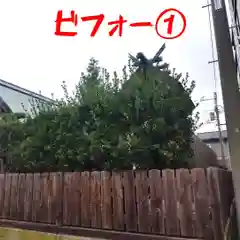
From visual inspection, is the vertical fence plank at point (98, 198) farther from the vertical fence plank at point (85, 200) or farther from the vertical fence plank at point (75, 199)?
the vertical fence plank at point (75, 199)

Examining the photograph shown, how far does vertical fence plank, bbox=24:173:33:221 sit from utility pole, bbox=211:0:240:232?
348 cm

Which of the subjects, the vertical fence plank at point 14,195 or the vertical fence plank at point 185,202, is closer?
the vertical fence plank at point 185,202

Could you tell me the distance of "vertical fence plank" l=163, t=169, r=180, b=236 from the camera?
3412mm

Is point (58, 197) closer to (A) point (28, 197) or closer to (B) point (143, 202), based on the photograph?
(A) point (28, 197)

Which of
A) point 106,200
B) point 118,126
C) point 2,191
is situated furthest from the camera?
point 2,191

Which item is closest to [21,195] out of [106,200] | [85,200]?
[85,200]

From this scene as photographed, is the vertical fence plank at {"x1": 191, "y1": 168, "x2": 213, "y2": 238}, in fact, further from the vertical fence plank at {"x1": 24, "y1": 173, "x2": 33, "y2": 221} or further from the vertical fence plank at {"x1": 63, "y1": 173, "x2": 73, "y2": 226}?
the vertical fence plank at {"x1": 24, "y1": 173, "x2": 33, "y2": 221}

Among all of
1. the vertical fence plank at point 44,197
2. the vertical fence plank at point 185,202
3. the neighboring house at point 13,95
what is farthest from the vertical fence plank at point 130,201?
the neighboring house at point 13,95

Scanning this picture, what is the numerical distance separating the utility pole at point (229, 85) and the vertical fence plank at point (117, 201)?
1576 millimetres

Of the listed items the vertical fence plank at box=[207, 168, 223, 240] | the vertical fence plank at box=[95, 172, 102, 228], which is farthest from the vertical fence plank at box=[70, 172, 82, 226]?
the vertical fence plank at box=[207, 168, 223, 240]

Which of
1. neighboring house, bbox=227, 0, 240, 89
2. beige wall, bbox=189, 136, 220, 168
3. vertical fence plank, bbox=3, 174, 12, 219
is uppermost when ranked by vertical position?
neighboring house, bbox=227, 0, 240, 89

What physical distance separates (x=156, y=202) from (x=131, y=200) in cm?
39

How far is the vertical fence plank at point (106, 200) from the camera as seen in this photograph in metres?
3.96

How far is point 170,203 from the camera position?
137 inches
